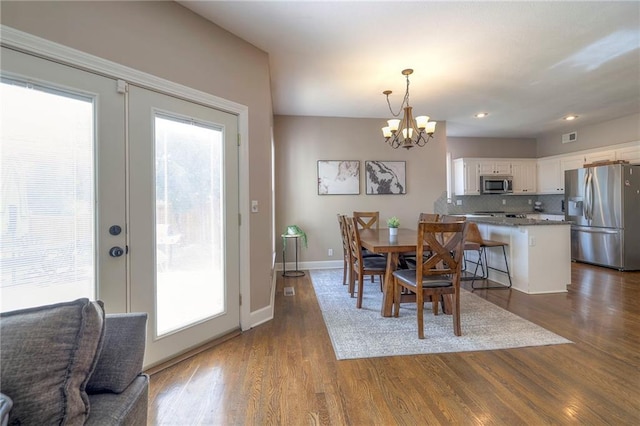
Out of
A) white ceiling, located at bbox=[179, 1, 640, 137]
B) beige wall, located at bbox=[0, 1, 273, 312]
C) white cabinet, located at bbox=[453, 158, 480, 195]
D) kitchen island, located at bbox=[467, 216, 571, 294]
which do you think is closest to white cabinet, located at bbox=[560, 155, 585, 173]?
white ceiling, located at bbox=[179, 1, 640, 137]

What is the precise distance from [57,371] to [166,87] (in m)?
1.96

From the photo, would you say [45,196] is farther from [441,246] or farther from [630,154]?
[630,154]

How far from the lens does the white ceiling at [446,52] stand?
2.41 meters

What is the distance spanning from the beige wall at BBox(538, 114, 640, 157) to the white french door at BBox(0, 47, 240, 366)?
270 inches

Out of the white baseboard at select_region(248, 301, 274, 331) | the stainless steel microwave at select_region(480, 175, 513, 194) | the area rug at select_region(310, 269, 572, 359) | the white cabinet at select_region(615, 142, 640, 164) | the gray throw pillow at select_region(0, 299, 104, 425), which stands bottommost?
the area rug at select_region(310, 269, 572, 359)

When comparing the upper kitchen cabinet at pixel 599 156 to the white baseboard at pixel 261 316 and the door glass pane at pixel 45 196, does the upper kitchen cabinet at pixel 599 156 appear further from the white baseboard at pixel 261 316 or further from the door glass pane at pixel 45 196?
the door glass pane at pixel 45 196

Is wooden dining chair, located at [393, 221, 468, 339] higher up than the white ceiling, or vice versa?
the white ceiling

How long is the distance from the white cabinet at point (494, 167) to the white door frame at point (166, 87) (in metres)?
5.81

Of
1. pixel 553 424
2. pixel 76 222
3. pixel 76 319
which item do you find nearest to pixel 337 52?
pixel 76 222

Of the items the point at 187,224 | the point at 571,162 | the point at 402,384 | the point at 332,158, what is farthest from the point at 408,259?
the point at 571,162

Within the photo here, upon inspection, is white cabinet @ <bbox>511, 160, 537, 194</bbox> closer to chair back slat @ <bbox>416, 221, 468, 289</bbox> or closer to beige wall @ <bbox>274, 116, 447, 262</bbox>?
beige wall @ <bbox>274, 116, 447, 262</bbox>

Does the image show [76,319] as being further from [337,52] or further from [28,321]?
[337,52]

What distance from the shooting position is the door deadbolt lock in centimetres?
189

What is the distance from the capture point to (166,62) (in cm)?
219
